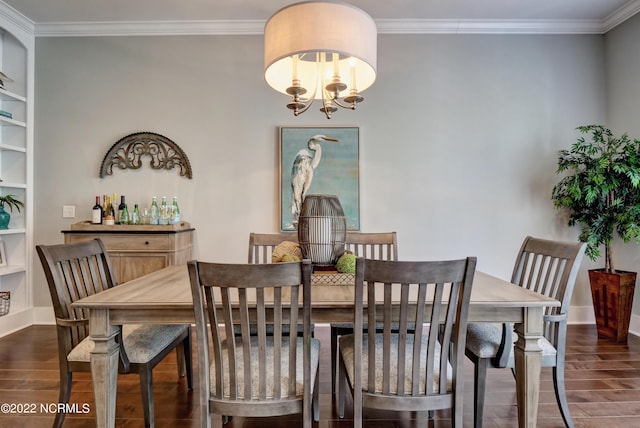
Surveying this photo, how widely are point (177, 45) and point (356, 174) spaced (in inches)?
84.9

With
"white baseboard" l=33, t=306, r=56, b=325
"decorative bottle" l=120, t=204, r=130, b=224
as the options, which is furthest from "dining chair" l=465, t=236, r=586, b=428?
"white baseboard" l=33, t=306, r=56, b=325

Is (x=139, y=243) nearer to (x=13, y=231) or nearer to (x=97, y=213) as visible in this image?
(x=97, y=213)

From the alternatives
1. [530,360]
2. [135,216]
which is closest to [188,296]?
[530,360]

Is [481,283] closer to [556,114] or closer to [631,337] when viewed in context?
[631,337]

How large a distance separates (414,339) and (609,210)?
8.90 ft

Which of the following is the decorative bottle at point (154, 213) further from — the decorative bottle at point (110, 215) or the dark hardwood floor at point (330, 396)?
the dark hardwood floor at point (330, 396)

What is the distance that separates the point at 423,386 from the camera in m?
1.29

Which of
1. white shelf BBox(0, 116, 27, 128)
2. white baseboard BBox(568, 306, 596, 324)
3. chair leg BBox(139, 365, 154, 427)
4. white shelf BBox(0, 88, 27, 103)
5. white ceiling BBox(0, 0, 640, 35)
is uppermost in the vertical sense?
white ceiling BBox(0, 0, 640, 35)

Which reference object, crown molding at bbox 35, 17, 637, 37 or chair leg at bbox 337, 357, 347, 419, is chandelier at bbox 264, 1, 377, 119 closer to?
chair leg at bbox 337, 357, 347, 419

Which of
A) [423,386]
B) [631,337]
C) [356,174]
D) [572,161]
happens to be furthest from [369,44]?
[631,337]

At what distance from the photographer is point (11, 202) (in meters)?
3.14

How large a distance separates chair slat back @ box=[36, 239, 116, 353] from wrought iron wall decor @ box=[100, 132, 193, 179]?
5.24 feet

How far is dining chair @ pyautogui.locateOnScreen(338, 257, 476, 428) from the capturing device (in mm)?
1174

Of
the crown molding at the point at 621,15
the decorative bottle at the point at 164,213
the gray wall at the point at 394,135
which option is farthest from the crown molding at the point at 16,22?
the crown molding at the point at 621,15
